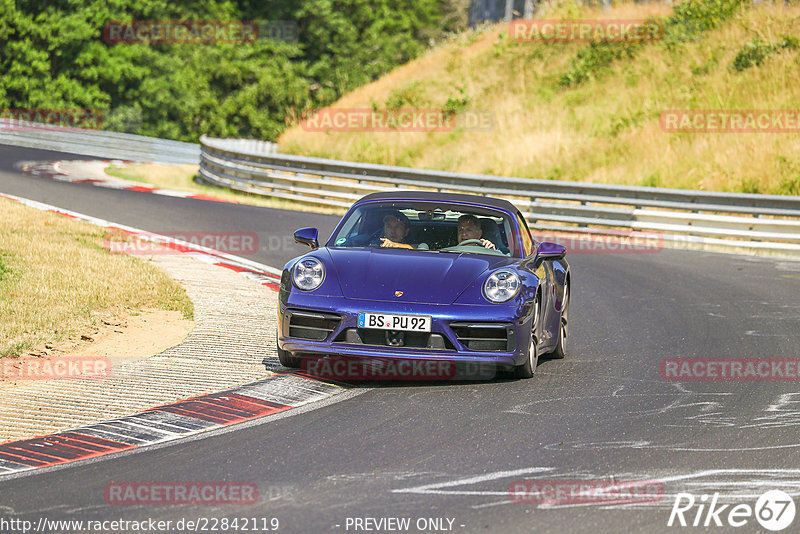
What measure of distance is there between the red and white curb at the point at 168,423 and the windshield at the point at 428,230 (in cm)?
148

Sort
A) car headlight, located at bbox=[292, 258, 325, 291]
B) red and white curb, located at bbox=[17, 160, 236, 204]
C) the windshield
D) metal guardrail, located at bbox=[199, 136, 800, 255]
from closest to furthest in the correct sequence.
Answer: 1. car headlight, located at bbox=[292, 258, 325, 291]
2. the windshield
3. metal guardrail, located at bbox=[199, 136, 800, 255]
4. red and white curb, located at bbox=[17, 160, 236, 204]

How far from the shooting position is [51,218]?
1755cm

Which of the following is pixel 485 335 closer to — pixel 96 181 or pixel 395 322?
pixel 395 322

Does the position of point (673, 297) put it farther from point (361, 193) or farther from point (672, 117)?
point (672, 117)

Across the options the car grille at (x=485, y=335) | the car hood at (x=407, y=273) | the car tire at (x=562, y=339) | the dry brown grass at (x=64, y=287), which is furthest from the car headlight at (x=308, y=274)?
the dry brown grass at (x=64, y=287)

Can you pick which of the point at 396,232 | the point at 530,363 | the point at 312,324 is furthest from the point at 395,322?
the point at 396,232

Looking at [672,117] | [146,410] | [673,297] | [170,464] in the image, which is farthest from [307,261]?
[672,117]

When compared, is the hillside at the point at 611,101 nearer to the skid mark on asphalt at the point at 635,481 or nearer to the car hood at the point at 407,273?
the car hood at the point at 407,273

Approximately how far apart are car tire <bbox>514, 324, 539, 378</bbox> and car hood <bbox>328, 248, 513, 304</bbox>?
59cm

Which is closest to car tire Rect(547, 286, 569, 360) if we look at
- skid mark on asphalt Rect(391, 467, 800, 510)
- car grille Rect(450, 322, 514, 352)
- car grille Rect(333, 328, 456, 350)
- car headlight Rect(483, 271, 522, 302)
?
car headlight Rect(483, 271, 522, 302)

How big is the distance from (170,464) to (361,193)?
17283 mm

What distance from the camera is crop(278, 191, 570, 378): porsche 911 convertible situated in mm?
7582

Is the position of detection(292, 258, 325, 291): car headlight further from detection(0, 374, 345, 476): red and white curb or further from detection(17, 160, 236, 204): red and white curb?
detection(17, 160, 236, 204): red and white curb

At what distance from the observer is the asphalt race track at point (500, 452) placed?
4953mm
